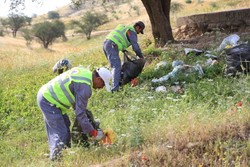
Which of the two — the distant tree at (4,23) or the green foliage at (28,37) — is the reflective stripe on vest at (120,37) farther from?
the distant tree at (4,23)

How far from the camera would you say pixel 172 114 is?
18.0 ft

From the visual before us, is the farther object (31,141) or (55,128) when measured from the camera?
(31,141)

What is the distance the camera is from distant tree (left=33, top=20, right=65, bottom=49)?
5056cm

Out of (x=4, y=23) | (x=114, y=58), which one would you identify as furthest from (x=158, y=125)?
(x=4, y=23)

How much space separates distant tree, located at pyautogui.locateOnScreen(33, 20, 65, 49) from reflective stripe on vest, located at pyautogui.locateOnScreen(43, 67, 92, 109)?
45.8 m

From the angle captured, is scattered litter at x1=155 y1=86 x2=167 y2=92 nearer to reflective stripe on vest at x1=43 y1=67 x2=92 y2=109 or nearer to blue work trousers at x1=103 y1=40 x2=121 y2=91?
blue work trousers at x1=103 y1=40 x2=121 y2=91

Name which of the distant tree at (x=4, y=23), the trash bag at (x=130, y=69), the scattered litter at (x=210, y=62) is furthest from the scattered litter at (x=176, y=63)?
the distant tree at (x=4, y=23)

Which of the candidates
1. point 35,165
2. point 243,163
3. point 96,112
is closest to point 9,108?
point 96,112

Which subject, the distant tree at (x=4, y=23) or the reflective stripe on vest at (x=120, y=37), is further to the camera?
the distant tree at (x=4, y=23)

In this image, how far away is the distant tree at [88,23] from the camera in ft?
176

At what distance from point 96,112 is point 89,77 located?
265 cm

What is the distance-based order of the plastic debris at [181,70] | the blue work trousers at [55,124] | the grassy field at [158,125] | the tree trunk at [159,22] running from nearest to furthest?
1. the grassy field at [158,125]
2. the blue work trousers at [55,124]
3. the plastic debris at [181,70]
4. the tree trunk at [159,22]

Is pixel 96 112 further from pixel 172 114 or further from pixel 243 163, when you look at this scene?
pixel 243 163

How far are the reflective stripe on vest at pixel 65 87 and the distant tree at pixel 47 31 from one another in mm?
45821
